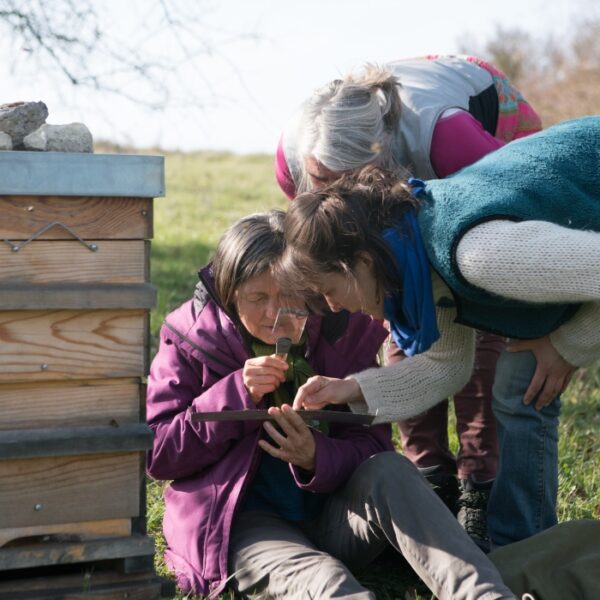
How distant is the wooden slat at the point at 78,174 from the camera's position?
2572 mm

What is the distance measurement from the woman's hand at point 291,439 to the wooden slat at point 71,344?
44 centimetres

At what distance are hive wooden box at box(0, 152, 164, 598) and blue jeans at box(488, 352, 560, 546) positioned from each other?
44.6 inches

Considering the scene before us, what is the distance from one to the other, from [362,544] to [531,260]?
3.38 feet

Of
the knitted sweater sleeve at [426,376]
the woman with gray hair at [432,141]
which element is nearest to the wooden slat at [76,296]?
the knitted sweater sleeve at [426,376]

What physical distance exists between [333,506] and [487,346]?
903 millimetres

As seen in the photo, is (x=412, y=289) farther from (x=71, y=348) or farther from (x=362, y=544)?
(x=71, y=348)

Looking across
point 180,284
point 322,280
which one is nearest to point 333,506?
point 322,280

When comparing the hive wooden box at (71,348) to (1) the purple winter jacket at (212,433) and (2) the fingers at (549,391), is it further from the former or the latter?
(2) the fingers at (549,391)

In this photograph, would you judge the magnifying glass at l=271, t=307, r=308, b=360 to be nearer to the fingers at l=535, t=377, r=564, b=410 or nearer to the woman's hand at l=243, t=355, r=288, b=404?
the woman's hand at l=243, t=355, r=288, b=404

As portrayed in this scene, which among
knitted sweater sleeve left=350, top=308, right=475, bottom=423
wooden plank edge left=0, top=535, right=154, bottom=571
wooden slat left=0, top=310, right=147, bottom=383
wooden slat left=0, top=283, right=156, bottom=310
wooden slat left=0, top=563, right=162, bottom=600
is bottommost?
wooden slat left=0, top=563, right=162, bottom=600

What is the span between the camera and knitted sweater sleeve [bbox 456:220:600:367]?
104 inches

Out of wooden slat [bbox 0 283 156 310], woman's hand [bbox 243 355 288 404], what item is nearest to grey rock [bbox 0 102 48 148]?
wooden slat [bbox 0 283 156 310]

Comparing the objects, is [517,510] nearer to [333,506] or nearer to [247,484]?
[333,506]

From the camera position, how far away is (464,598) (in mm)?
2689
